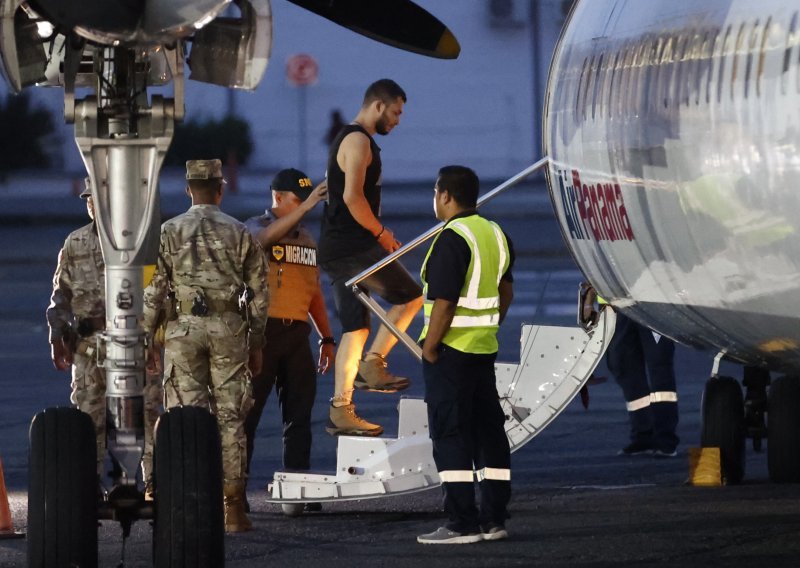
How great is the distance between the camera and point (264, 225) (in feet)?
35.0

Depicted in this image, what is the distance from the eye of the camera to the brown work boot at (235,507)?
31.6 ft

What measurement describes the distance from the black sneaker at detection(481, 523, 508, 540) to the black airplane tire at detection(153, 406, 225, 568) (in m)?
2.13

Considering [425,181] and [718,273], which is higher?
[425,181]

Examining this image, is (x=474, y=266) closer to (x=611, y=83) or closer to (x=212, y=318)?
(x=611, y=83)

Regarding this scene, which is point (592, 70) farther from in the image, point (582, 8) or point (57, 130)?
point (57, 130)

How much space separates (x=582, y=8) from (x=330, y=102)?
42305 millimetres

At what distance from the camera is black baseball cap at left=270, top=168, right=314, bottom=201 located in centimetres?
1070

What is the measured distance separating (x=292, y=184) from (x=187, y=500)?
11.8ft

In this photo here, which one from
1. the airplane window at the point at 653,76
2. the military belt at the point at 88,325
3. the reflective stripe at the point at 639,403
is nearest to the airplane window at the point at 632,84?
the airplane window at the point at 653,76

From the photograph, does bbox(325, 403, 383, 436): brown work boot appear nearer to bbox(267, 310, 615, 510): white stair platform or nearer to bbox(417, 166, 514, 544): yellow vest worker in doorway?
bbox(267, 310, 615, 510): white stair platform

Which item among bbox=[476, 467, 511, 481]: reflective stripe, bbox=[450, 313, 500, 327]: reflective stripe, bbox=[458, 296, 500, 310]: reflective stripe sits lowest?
bbox=[476, 467, 511, 481]: reflective stripe

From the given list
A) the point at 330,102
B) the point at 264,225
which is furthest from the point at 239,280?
the point at 330,102

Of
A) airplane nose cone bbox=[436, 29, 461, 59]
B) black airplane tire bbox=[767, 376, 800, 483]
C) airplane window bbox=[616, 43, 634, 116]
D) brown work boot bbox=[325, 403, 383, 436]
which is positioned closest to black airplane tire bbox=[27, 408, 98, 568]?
airplane nose cone bbox=[436, 29, 461, 59]

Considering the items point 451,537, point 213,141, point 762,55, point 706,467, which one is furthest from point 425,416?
point 213,141
